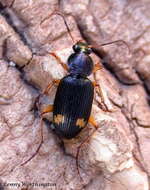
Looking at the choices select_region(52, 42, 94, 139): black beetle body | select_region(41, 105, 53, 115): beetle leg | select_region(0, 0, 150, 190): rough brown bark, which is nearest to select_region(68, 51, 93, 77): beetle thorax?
select_region(52, 42, 94, 139): black beetle body

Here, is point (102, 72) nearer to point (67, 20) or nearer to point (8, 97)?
point (67, 20)

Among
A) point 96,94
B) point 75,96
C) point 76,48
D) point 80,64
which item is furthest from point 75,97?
point 76,48

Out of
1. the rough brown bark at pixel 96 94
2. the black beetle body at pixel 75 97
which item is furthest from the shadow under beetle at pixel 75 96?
the rough brown bark at pixel 96 94

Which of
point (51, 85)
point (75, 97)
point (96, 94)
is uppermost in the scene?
point (51, 85)

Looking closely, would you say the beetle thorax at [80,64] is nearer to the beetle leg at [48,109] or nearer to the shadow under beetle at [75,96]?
the shadow under beetle at [75,96]

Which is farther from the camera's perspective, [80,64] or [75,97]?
[80,64]

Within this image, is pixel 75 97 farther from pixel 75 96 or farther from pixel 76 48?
pixel 76 48

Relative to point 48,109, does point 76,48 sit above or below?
above

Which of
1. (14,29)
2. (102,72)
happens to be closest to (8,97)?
(14,29)
